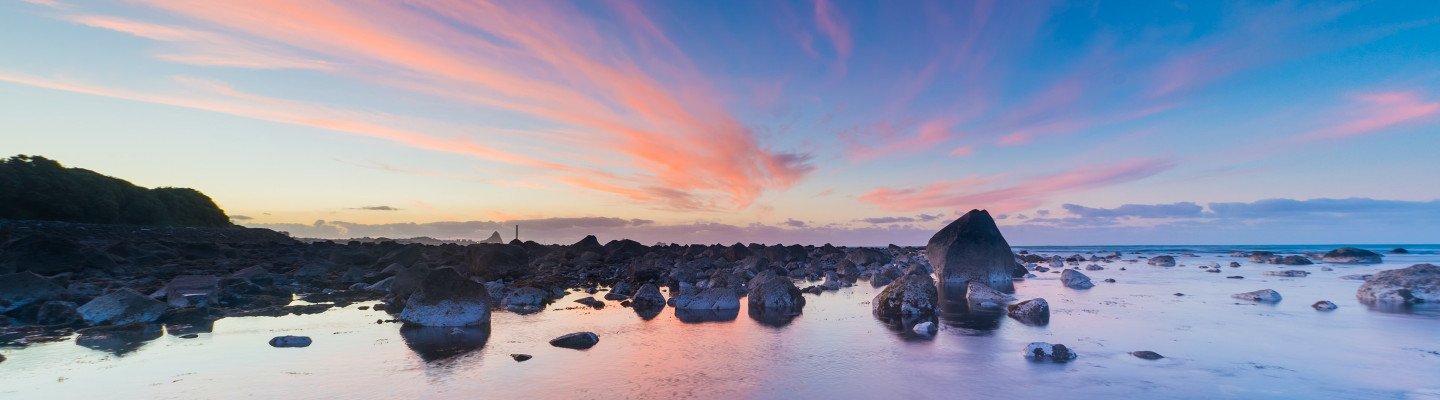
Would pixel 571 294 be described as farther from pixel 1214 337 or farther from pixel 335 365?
pixel 1214 337

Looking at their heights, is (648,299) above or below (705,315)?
above

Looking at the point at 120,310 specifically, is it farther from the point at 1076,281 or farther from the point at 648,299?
the point at 1076,281

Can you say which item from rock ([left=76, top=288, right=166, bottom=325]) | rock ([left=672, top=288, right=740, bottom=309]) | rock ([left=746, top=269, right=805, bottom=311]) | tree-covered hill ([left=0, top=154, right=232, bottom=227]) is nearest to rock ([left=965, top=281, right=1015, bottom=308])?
rock ([left=746, top=269, right=805, bottom=311])

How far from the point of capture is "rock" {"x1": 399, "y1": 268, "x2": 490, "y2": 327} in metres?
14.0

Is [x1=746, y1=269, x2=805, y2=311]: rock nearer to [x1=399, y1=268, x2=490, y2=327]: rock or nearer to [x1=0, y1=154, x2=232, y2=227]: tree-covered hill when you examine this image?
[x1=399, y1=268, x2=490, y2=327]: rock

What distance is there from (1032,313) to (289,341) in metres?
16.8

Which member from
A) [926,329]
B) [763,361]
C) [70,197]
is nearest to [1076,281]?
[926,329]

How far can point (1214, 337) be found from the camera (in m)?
12.3

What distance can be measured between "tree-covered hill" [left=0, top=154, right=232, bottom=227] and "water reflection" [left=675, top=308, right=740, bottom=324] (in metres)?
48.4

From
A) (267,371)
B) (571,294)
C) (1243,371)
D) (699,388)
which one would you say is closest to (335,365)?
(267,371)

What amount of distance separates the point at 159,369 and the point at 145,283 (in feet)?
51.8

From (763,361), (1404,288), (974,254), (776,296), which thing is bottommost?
(763,361)

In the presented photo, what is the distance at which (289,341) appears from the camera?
1125cm

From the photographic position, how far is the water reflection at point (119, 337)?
34.6 ft
